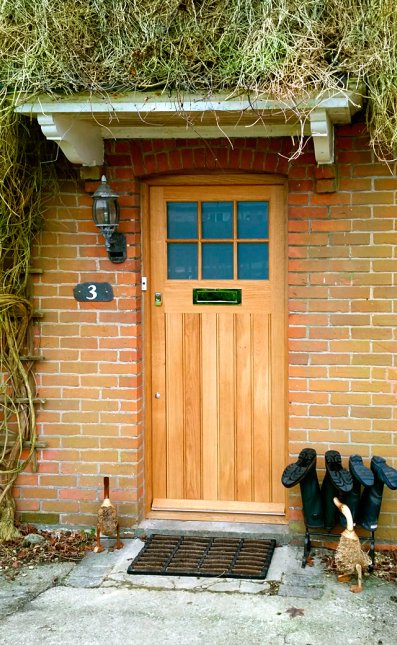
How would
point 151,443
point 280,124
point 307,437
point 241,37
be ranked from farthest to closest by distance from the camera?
point 151,443
point 307,437
point 280,124
point 241,37

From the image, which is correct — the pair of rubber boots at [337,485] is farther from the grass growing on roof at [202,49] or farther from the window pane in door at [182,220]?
the grass growing on roof at [202,49]

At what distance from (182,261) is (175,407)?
3.67 ft

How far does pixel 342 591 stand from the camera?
A: 16.8ft

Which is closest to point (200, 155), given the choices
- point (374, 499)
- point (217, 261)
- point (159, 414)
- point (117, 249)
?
point (217, 261)

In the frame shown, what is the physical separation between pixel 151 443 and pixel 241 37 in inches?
120

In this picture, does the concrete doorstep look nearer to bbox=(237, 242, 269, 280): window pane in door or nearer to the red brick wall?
the red brick wall

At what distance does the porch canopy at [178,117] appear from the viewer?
4895 mm

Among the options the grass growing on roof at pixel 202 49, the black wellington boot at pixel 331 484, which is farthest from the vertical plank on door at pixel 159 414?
the grass growing on roof at pixel 202 49

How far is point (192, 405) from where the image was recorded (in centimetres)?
617

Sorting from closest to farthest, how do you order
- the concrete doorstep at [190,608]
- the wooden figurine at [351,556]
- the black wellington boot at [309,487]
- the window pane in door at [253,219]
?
the concrete doorstep at [190,608]
the wooden figurine at [351,556]
the black wellington boot at [309,487]
the window pane in door at [253,219]

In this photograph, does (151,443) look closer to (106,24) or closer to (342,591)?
(342,591)

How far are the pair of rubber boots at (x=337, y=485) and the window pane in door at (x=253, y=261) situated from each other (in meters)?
1.34

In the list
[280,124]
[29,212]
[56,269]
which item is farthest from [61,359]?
[280,124]

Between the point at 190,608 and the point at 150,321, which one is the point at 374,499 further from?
the point at 150,321
